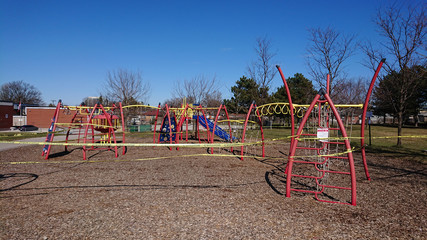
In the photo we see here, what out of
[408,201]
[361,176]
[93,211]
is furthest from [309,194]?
[93,211]

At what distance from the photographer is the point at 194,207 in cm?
501

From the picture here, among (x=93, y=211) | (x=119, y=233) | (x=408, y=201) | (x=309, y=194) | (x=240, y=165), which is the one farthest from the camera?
(x=240, y=165)

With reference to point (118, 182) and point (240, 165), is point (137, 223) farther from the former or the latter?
point (240, 165)

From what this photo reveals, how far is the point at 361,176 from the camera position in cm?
777

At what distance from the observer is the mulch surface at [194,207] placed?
157 inches

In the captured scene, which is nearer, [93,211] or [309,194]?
[93,211]

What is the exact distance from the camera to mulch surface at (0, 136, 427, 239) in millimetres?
3979

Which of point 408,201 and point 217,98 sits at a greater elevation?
point 217,98

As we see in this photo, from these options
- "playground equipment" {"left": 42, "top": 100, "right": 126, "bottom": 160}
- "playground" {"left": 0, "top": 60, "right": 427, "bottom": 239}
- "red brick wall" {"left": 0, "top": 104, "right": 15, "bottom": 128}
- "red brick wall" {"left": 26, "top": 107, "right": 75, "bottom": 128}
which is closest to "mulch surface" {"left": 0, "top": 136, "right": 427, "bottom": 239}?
"playground" {"left": 0, "top": 60, "right": 427, "bottom": 239}

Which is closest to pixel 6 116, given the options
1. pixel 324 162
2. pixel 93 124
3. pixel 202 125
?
pixel 202 125

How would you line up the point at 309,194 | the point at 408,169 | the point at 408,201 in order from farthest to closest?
the point at 408,169, the point at 309,194, the point at 408,201

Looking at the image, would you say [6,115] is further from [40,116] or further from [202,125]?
[202,125]

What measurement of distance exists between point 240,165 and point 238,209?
15.3 ft

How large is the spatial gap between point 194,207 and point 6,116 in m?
48.6
